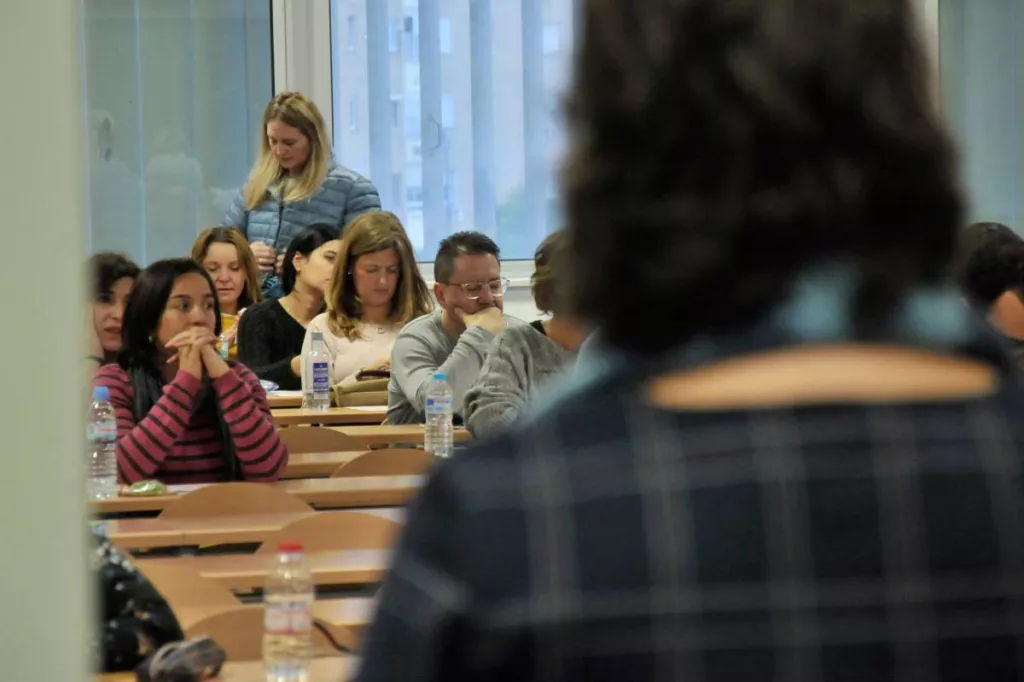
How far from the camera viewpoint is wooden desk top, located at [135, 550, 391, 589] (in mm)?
3010

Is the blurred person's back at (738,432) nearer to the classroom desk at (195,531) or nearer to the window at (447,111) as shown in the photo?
the classroom desk at (195,531)

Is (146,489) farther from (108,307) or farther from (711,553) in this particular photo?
(711,553)

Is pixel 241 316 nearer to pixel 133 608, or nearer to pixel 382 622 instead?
pixel 133 608

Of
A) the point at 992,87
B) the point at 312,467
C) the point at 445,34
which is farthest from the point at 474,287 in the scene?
the point at 992,87

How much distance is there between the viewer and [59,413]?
115 centimetres

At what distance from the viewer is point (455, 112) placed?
28.1 ft

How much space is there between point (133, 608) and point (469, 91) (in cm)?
647

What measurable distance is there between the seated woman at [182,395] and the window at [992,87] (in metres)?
5.23

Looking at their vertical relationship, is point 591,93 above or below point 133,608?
above

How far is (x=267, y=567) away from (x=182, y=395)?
1375 mm

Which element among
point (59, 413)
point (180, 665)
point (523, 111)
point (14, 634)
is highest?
point (523, 111)

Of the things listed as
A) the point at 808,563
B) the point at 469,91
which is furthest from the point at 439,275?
the point at 808,563

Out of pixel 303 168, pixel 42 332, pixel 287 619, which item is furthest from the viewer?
→ pixel 303 168

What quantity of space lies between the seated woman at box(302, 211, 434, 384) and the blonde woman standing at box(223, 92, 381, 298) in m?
0.99
